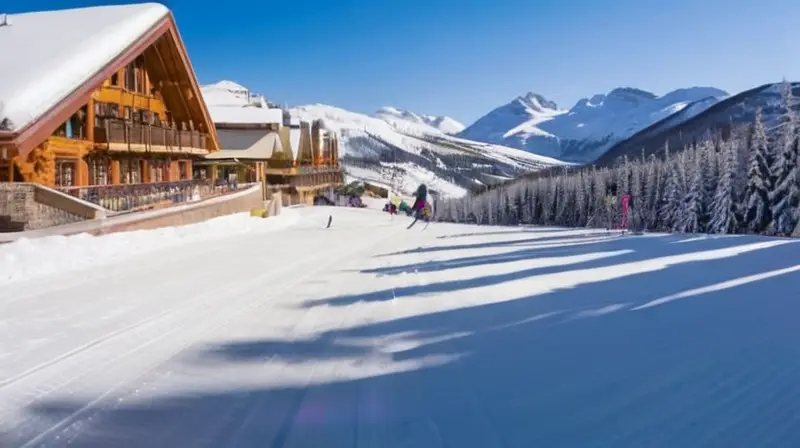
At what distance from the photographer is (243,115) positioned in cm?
4762

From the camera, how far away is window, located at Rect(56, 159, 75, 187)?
843 inches

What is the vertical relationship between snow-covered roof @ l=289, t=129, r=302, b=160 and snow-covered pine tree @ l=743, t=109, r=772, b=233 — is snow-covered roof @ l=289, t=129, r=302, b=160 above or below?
above

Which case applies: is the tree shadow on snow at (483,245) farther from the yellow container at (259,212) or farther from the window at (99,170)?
the yellow container at (259,212)

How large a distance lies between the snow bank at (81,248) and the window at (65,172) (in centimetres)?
528

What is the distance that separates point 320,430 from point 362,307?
4.08 metres

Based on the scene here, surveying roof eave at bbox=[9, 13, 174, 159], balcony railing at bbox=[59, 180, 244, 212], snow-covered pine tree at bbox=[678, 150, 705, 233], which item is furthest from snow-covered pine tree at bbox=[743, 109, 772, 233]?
roof eave at bbox=[9, 13, 174, 159]

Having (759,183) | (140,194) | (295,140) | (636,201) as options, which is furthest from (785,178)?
(140,194)

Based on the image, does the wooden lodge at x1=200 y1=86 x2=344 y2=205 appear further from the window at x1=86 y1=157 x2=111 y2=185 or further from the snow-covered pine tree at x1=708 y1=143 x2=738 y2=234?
the snow-covered pine tree at x1=708 y1=143 x2=738 y2=234

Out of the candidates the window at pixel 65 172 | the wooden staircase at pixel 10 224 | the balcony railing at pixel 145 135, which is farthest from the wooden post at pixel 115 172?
the wooden staircase at pixel 10 224

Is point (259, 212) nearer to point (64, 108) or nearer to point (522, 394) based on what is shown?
point (64, 108)

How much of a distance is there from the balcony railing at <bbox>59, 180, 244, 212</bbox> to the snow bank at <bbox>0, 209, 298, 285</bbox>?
5.01 ft

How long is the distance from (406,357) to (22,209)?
1348cm

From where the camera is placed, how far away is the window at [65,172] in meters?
21.4

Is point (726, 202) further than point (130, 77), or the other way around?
point (726, 202)
